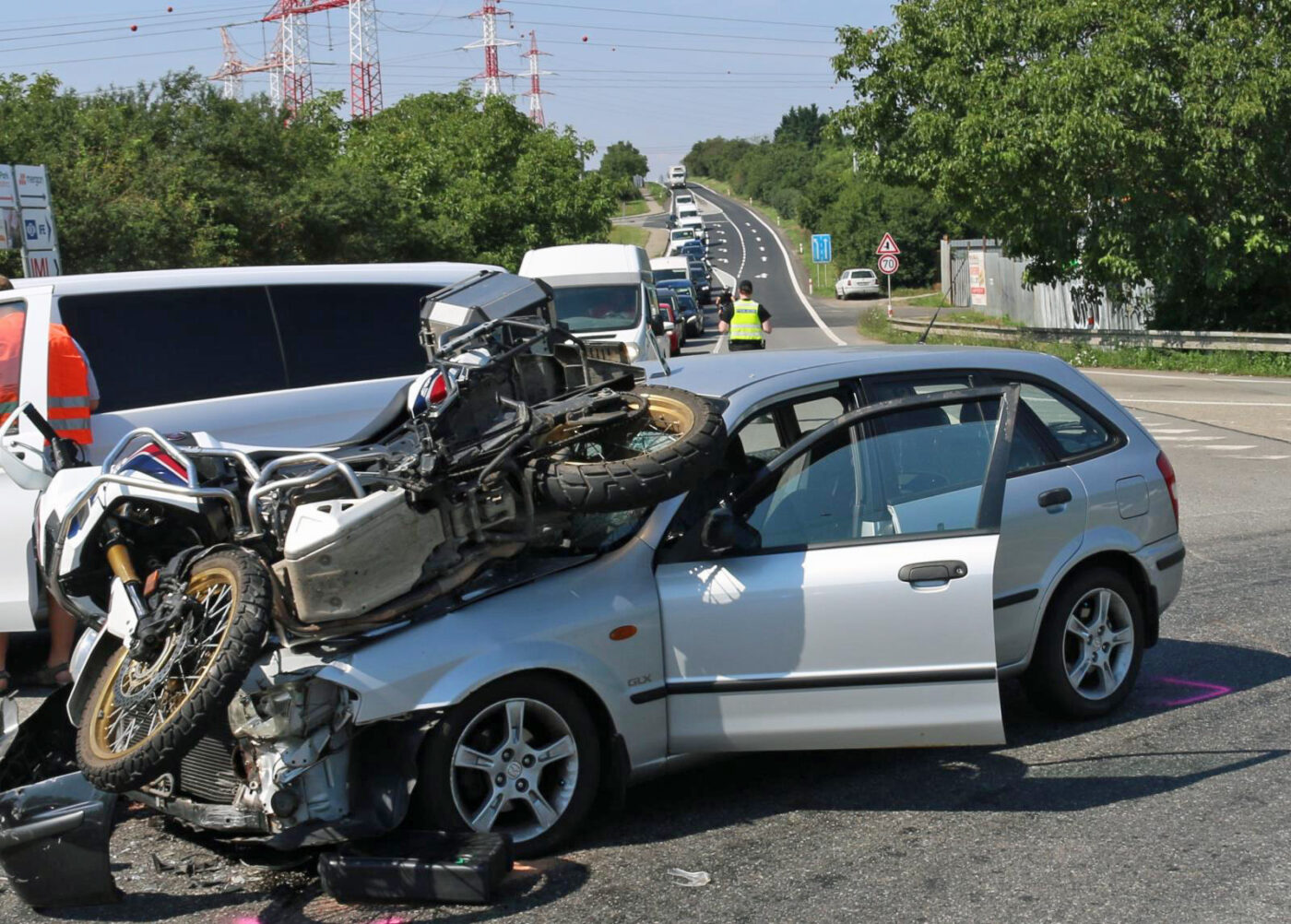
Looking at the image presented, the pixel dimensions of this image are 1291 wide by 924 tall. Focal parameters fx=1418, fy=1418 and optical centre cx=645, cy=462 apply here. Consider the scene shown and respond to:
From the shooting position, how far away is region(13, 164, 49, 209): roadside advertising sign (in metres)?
13.0

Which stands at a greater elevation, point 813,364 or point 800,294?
point 800,294

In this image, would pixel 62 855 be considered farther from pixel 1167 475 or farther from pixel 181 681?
pixel 1167 475

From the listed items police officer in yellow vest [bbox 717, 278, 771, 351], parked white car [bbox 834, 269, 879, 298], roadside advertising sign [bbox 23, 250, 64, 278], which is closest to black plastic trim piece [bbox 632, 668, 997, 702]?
roadside advertising sign [bbox 23, 250, 64, 278]

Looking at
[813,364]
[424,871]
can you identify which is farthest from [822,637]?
[424,871]

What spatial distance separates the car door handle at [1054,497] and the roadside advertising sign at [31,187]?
10540 millimetres

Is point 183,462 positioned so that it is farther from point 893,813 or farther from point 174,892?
point 893,813

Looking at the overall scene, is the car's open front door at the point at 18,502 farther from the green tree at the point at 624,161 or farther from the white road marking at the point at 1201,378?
the green tree at the point at 624,161

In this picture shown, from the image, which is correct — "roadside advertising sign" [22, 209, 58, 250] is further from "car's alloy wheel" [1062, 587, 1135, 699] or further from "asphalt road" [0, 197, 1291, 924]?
"car's alloy wheel" [1062, 587, 1135, 699]

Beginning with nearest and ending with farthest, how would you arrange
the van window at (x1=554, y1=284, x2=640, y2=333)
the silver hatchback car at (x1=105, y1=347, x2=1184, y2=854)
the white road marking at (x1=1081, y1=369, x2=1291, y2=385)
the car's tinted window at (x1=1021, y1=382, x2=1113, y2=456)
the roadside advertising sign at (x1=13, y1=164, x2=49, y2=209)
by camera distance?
the silver hatchback car at (x1=105, y1=347, x2=1184, y2=854) → the car's tinted window at (x1=1021, y1=382, x2=1113, y2=456) → the roadside advertising sign at (x1=13, y1=164, x2=49, y2=209) → the van window at (x1=554, y1=284, x2=640, y2=333) → the white road marking at (x1=1081, y1=369, x2=1291, y2=385)

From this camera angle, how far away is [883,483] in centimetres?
543

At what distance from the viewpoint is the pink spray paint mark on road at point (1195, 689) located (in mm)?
6445

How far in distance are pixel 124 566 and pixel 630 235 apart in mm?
96748

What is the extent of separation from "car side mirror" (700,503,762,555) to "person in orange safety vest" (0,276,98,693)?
11.3 feet

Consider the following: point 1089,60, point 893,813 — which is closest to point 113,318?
point 893,813
